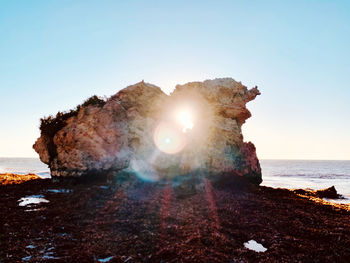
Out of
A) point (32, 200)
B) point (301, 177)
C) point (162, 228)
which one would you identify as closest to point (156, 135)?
point (32, 200)

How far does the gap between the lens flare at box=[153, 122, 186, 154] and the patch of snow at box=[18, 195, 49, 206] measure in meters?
11.6

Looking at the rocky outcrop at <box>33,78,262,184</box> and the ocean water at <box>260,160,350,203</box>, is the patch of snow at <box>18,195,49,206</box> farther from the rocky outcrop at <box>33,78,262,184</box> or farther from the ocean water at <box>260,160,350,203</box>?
the ocean water at <box>260,160,350,203</box>

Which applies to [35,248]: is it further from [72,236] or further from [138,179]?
[138,179]

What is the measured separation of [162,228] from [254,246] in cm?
409

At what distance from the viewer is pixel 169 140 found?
24234 millimetres

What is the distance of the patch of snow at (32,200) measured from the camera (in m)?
13.2

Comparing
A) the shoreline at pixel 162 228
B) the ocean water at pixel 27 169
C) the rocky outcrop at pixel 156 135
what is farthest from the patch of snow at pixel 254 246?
the ocean water at pixel 27 169

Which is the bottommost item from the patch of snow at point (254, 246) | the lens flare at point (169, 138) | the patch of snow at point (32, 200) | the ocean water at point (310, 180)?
the ocean water at point (310, 180)

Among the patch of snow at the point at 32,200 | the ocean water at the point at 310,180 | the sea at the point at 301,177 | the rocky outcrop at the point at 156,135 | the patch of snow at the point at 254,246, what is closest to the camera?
the patch of snow at the point at 254,246

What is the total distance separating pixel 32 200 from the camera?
13.8 metres

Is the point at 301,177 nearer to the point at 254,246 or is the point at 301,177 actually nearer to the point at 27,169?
the point at 254,246

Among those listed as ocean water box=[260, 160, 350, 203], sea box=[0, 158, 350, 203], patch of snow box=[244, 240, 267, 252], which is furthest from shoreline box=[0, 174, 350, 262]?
ocean water box=[260, 160, 350, 203]

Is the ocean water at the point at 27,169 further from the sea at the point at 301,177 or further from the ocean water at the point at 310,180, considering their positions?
the ocean water at the point at 310,180

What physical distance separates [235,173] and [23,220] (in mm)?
17436
